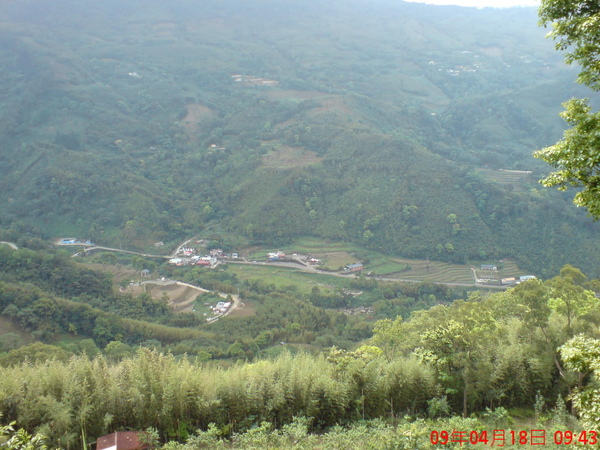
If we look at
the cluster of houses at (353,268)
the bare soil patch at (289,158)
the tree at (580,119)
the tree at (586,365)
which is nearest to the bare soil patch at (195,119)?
the bare soil patch at (289,158)

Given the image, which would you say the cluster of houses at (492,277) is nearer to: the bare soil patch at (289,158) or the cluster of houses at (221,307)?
the cluster of houses at (221,307)

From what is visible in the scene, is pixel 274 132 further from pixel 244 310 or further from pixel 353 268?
pixel 244 310

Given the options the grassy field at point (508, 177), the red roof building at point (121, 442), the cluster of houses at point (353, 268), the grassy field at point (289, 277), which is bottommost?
the grassy field at point (289, 277)

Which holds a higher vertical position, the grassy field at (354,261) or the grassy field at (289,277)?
the grassy field at (354,261)

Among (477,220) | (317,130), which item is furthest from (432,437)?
(317,130)

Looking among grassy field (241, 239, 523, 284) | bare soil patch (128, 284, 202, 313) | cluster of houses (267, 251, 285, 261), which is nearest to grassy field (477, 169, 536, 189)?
grassy field (241, 239, 523, 284)

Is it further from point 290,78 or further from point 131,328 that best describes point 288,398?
point 290,78
